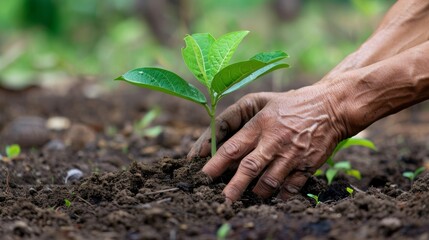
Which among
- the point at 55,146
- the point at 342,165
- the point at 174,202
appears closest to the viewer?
the point at 174,202

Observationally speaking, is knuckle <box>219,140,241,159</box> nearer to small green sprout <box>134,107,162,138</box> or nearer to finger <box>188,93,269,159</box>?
finger <box>188,93,269,159</box>

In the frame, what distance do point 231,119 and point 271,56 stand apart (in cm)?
41

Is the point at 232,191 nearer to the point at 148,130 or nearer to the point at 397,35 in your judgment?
the point at 397,35

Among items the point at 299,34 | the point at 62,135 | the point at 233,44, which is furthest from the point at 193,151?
the point at 299,34

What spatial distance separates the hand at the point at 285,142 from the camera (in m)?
2.34

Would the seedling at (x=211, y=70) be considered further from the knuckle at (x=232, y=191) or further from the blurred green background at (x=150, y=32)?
the blurred green background at (x=150, y=32)

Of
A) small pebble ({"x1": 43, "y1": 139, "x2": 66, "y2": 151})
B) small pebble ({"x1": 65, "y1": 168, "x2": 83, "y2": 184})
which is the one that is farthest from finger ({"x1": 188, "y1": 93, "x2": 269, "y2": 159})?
small pebble ({"x1": 43, "y1": 139, "x2": 66, "y2": 151})

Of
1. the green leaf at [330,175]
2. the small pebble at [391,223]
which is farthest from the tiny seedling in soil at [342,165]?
the small pebble at [391,223]

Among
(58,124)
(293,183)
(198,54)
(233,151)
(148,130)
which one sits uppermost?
(198,54)

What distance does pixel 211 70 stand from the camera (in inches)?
94.2

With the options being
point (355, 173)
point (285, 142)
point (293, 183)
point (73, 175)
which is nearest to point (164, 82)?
point (285, 142)

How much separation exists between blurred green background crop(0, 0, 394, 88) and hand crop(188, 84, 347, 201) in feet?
10.2

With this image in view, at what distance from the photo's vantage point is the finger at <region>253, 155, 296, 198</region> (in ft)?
7.73

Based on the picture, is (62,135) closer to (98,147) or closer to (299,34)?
(98,147)
